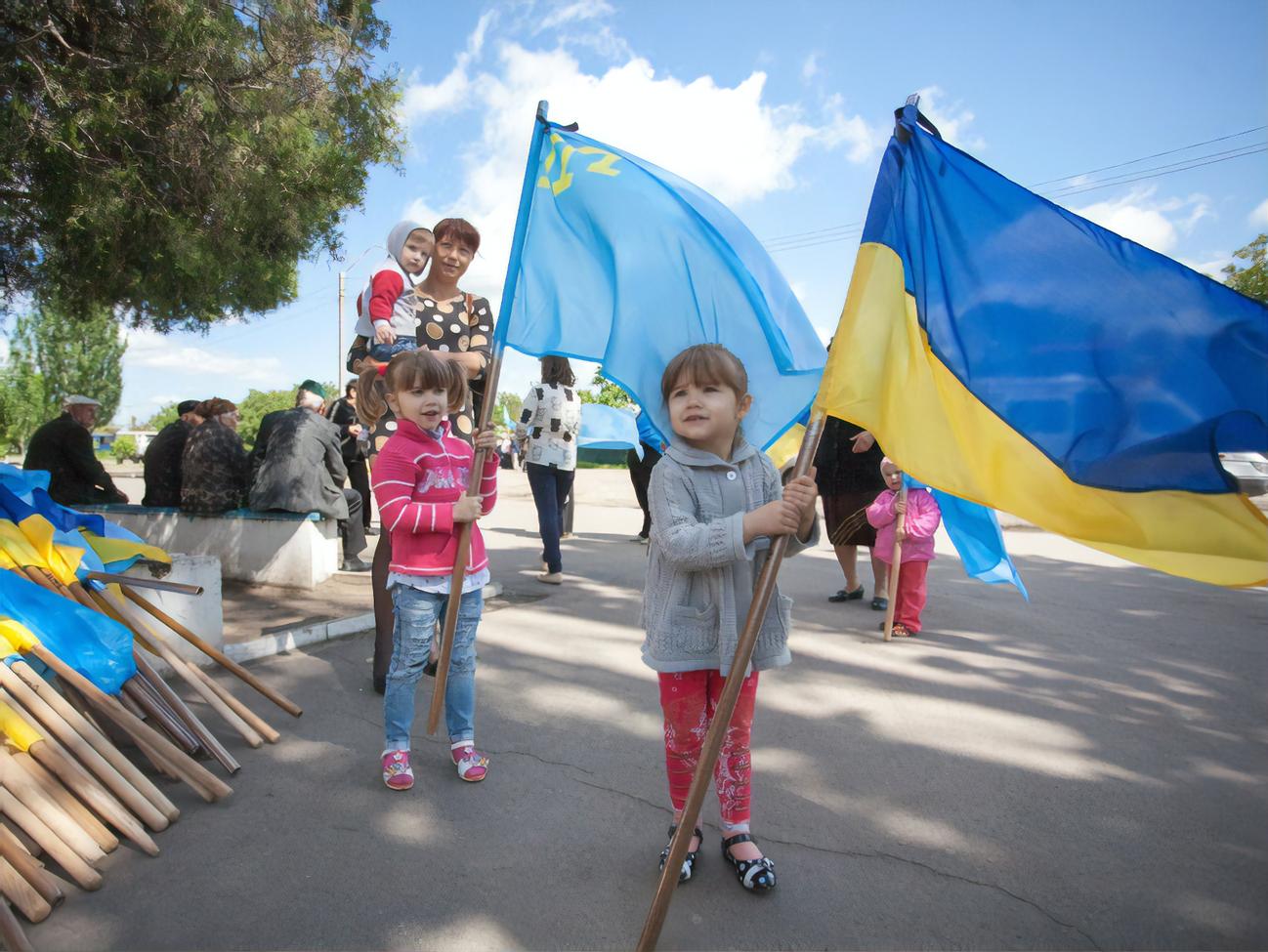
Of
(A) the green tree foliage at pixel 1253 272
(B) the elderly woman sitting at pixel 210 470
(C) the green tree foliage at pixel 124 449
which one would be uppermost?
(A) the green tree foliage at pixel 1253 272

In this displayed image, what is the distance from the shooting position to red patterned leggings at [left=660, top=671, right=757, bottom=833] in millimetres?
2533

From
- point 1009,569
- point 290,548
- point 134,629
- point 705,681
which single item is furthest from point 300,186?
point 1009,569

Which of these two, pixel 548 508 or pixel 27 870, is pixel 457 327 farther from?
pixel 548 508

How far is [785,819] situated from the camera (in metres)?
2.88

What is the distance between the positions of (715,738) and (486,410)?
168 cm

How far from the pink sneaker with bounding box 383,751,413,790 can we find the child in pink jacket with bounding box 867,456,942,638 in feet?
11.9

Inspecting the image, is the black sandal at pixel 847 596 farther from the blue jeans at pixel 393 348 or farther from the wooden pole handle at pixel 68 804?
the wooden pole handle at pixel 68 804

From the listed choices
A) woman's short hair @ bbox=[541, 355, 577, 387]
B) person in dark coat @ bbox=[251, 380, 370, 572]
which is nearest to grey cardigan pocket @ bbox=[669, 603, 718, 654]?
person in dark coat @ bbox=[251, 380, 370, 572]

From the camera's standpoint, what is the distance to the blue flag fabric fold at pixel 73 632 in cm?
288

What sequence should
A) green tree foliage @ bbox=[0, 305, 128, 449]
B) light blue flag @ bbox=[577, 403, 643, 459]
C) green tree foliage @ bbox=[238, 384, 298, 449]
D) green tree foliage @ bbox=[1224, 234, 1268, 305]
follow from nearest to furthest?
light blue flag @ bbox=[577, 403, 643, 459], green tree foliage @ bbox=[1224, 234, 1268, 305], green tree foliage @ bbox=[0, 305, 128, 449], green tree foliage @ bbox=[238, 384, 298, 449]

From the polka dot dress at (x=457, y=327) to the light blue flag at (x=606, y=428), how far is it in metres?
7.37

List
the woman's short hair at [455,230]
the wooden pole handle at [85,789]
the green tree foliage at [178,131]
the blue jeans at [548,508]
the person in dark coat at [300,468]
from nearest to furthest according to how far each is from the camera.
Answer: the wooden pole handle at [85,789] < the woman's short hair at [455,230] < the green tree foliage at [178,131] < the person in dark coat at [300,468] < the blue jeans at [548,508]

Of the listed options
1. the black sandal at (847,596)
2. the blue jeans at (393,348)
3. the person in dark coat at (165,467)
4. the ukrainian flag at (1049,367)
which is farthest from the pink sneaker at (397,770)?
the person in dark coat at (165,467)

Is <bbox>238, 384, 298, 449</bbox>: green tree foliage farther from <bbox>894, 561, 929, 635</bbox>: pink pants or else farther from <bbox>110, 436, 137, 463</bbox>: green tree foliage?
<bbox>894, 561, 929, 635</bbox>: pink pants
